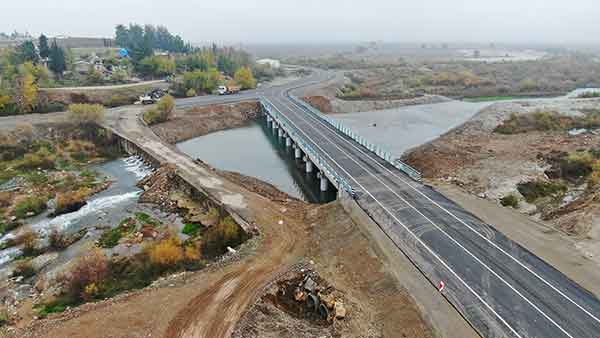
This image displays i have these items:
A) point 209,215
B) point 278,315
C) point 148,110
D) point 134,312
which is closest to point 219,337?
point 278,315

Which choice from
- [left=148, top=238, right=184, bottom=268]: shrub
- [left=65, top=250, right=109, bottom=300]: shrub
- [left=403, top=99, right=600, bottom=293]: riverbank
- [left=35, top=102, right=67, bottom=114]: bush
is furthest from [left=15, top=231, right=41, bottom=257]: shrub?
[left=35, top=102, right=67, bottom=114]: bush

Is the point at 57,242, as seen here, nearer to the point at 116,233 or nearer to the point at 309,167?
the point at 116,233

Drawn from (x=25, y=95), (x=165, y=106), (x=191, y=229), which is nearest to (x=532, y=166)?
(x=191, y=229)

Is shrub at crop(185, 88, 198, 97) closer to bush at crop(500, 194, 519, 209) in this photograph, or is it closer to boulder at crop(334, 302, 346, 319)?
bush at crop(500, 194, 519, 209)

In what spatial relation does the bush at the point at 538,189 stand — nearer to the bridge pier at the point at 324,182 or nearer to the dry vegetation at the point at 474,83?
the bridge pier at the point at 324,182

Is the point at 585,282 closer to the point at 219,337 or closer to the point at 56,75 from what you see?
the point at 219,337
